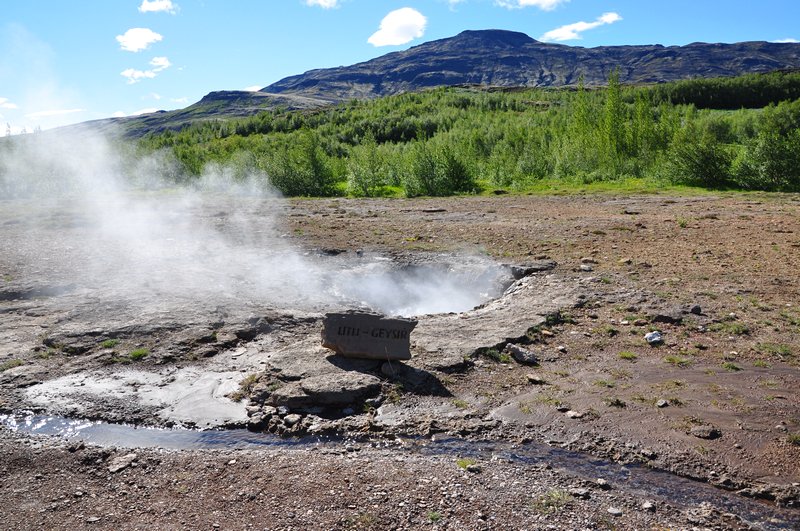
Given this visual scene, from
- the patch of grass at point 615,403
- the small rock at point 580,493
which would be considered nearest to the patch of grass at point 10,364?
the small rock at point 580,493

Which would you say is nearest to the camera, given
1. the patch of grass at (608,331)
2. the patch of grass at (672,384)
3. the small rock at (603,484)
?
the small rock at (603,484)

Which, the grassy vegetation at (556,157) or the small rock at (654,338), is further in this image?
the grassy vegetation at (556,157)

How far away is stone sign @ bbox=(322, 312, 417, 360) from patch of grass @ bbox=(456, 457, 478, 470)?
2.01m

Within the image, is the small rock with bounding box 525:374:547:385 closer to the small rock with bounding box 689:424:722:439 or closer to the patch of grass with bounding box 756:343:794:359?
the small rock with bounding box 689:424:722:439

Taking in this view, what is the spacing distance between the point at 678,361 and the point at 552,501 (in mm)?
3589

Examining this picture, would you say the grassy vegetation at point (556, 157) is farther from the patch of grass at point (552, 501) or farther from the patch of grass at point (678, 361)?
the patch of grass at point (552, 501)

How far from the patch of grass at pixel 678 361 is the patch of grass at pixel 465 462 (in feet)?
11.3

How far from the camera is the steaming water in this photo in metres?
10.7

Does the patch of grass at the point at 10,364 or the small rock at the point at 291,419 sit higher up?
the patch of grass at the point at 10,364

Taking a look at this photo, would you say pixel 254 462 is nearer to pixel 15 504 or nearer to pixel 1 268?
pixel 15 504

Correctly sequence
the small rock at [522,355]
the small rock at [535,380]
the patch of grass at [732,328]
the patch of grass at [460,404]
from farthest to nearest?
the patch of grass at [732,328]
the small rock at [522,355]
the small rock at [535,380]
the patch of grass at [460,404]

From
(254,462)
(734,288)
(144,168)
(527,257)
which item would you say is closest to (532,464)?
(254,462)

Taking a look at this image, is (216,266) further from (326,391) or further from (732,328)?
(732,328)

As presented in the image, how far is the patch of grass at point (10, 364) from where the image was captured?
763 cm
